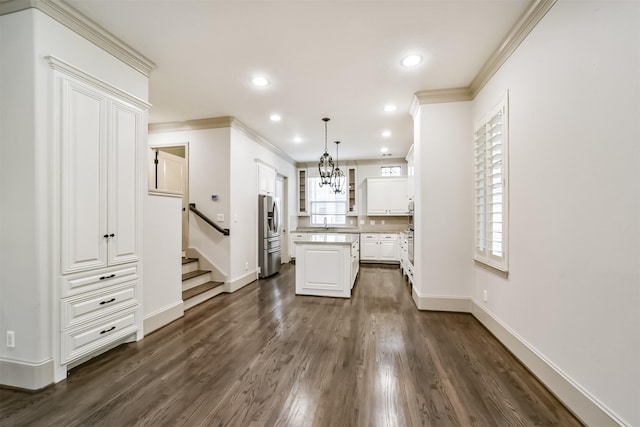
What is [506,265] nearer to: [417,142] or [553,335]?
[553,335]

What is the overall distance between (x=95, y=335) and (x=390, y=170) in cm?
708

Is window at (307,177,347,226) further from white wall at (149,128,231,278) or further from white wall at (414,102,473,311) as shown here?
white wall at (414,102,473,311)

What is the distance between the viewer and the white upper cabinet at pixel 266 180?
17.8 feet

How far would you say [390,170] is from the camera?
7.68 meters

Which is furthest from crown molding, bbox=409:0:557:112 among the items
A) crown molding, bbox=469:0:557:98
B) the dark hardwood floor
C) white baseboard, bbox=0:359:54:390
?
white baseboard, bbox=0:359:54:390

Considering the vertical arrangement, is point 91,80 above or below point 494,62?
below

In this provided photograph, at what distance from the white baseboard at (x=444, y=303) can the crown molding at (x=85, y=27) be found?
13.7 ft

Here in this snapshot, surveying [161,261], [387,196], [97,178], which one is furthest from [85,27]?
[387,196]

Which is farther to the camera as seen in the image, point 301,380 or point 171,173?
point 171,173

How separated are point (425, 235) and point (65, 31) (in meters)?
4.03

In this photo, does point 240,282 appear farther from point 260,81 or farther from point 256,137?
point 260,81

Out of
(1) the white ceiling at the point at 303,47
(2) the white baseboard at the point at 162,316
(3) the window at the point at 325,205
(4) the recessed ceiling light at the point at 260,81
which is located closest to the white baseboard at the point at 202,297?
(2) the white baseboard at the point at 162,316

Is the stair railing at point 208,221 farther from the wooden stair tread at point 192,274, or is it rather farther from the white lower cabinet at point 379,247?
the white lower cabinet at point 379,247

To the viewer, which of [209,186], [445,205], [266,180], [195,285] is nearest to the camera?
[445,205]
